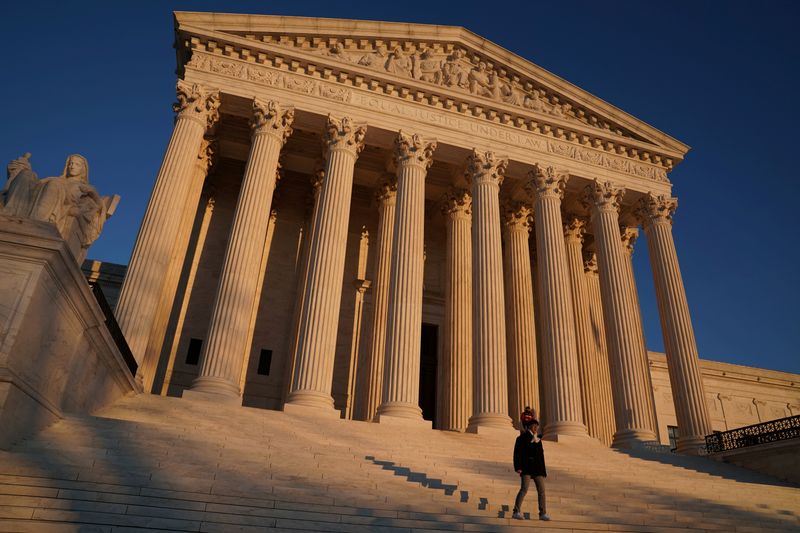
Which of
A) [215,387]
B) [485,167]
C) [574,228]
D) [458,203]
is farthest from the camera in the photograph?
[574,228]

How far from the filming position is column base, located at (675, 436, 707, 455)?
73.0 feet

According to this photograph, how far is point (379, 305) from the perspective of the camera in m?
26.6

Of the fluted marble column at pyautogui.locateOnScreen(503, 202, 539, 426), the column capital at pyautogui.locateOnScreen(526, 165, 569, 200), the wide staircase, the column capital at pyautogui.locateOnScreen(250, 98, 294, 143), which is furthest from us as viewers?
the column capital at pyautogui.locateOnScreen(526, 165, 569, 200)

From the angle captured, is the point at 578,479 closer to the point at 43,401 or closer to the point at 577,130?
the point at 43,401

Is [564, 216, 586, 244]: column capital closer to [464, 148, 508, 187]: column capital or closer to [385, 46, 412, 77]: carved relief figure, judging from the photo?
[464, 148, 508, 187]: column capital

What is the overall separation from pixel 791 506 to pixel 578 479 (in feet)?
18.7

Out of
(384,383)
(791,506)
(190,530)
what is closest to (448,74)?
(384,383)

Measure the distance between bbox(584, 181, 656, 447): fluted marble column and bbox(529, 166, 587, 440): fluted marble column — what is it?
5.81 feet

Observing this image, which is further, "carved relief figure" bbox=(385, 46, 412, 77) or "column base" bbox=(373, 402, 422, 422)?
"carved relief figure" bbox=(385, 46, 412, 77)

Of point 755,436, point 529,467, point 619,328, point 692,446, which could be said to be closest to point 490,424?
point 619,328

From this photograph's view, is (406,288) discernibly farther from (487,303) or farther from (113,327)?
(113,327)

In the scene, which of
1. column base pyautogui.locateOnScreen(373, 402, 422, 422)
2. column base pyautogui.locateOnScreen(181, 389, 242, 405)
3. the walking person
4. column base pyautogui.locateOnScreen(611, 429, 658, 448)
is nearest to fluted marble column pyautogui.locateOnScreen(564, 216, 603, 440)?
column base pyautogui.locateOnScreen(611, 429, 658, 448)

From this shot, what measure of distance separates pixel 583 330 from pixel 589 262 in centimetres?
633

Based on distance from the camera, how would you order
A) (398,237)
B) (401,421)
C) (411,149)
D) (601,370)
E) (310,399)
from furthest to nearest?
(601,370)
(411,149)
(398,237)
(401,421)
(310,399)
